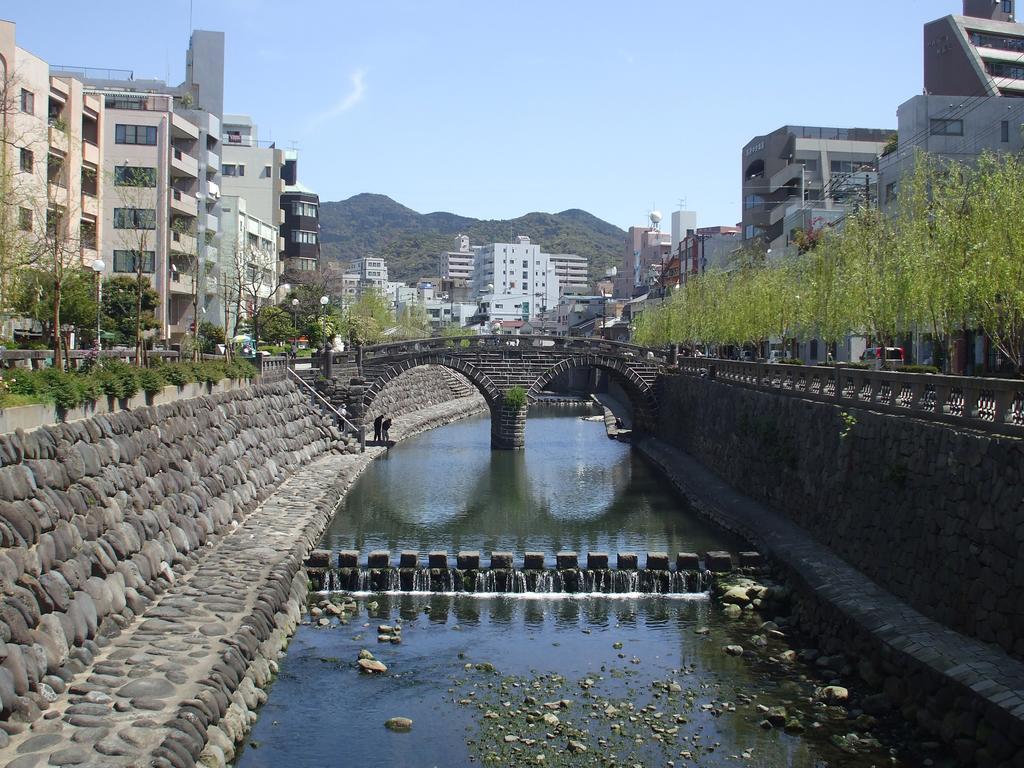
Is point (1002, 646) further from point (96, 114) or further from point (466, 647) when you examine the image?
point (96, 114)

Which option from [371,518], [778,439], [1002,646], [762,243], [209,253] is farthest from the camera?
[762,243]

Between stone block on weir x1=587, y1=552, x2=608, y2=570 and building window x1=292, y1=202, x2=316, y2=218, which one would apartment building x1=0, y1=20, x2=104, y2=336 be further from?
building window x1=292, y1=202, x2=316, y2=218

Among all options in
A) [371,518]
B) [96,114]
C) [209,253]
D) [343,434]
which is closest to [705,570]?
[371,518]

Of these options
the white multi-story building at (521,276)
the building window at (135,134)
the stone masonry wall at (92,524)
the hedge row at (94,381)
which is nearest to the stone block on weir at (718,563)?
the stone masonry wall at (92,524)

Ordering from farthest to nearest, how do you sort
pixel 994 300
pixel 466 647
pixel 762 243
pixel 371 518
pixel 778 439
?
pixel 762 243, pixel 371 518, pixel 778 439, pixel 994 300, pixel 466 647

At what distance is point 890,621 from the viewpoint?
1648 cm

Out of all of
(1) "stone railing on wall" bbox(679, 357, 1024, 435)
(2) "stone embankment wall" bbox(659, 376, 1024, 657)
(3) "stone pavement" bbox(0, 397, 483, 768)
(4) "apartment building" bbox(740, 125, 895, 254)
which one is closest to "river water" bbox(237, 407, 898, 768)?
(3) "stone pavement" bbox(0, 397, 483, 768)

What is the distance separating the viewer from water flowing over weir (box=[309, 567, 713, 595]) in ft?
75.4

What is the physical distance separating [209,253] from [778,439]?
3926cm

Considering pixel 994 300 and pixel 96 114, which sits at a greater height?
pixel 96 114

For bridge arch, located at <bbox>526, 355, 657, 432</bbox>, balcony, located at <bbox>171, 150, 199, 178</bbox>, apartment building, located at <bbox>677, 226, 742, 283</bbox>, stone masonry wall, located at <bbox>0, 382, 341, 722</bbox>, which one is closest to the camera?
stone masonry wall, located at <bbox>0, 382, 341, 722</bbox>

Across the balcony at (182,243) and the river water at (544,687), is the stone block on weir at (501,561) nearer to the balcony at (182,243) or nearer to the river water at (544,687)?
the river water at (544,687)

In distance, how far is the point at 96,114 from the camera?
1762 inches

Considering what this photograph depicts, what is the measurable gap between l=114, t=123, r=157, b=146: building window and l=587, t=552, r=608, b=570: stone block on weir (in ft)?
119
